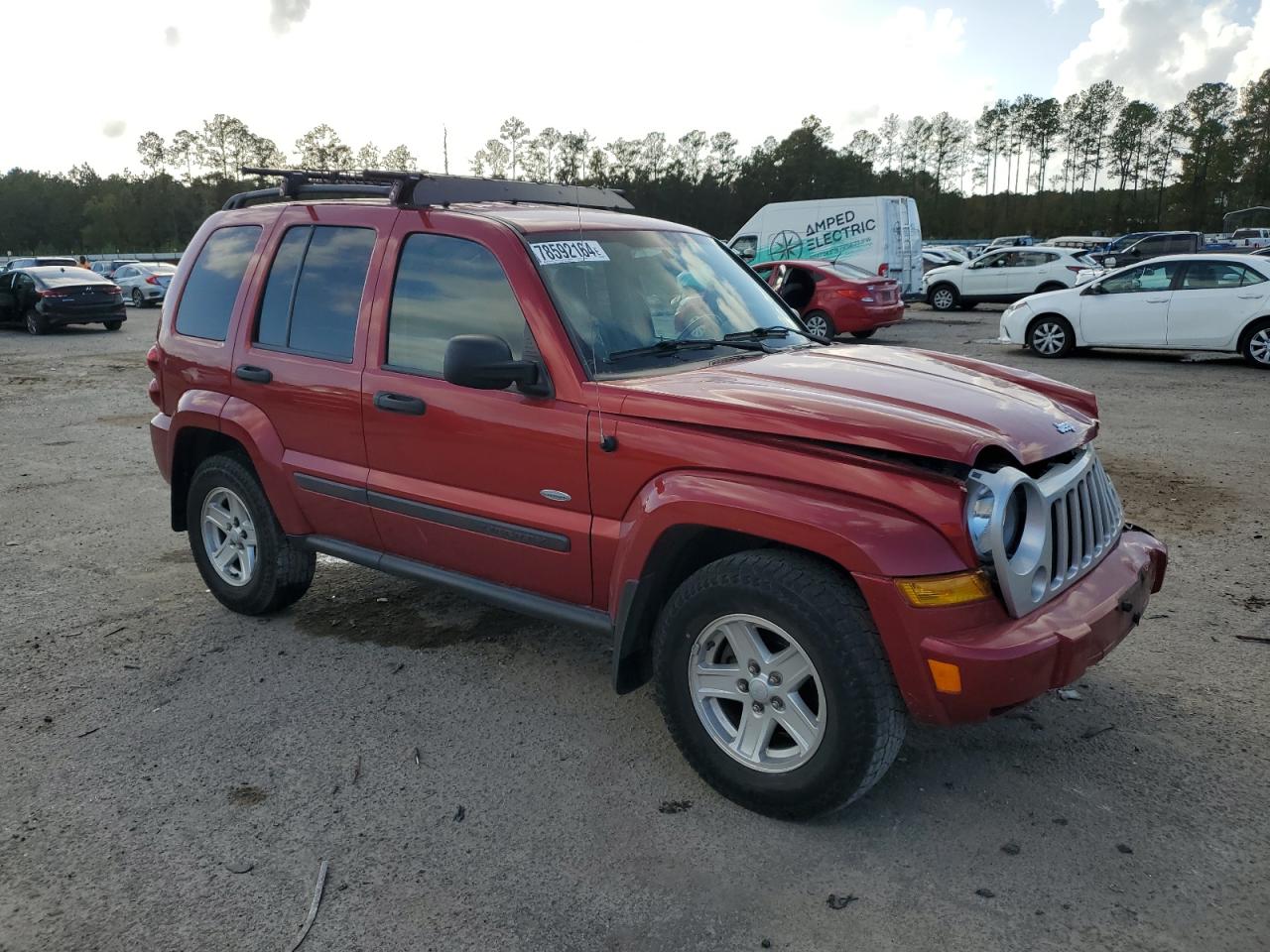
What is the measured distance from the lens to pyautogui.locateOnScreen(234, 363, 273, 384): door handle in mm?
4488

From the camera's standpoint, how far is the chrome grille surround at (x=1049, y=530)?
9.12 feet

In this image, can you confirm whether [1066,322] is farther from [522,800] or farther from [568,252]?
[522,800]

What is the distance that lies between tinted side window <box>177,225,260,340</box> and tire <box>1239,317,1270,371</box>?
13.3m

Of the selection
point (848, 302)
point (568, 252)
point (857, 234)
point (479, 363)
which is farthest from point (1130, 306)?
point (479, 363)

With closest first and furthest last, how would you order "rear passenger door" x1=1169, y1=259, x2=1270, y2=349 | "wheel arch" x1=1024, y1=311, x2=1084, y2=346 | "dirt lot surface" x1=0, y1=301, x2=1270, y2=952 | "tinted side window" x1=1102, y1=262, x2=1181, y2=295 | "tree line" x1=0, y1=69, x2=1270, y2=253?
"dirt lot surface" x1=0, y1=301, x2=1270, y2=952, "rear passenger door" x1=1169, y1=259, x2=1270, y2=349, "tinted side window" x1=1102, y1=262, x2=1181, y2=295, "wheel arch" x1=1024, y1=311, x2=1084, y2=346, "tree line" x1=0, y1=69, x2=1270, y2=253

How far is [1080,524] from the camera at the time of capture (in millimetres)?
3213

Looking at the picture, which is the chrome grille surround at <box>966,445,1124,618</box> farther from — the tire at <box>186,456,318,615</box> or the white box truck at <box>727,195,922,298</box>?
the white box truck at <box>727,195,922,298</box>

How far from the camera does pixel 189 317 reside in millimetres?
5043

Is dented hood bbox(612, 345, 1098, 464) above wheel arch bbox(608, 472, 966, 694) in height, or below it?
above

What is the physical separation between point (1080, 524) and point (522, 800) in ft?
6.86

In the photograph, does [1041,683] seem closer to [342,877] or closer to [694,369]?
[694,369]

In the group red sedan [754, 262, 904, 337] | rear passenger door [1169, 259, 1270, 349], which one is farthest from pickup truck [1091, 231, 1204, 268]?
rear passenger door [1169, 259, 1270, 349]

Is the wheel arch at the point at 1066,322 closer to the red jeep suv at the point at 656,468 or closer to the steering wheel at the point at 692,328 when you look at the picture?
the red jeep suv at the point at 656,468

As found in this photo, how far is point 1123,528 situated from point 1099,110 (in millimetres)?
103832
